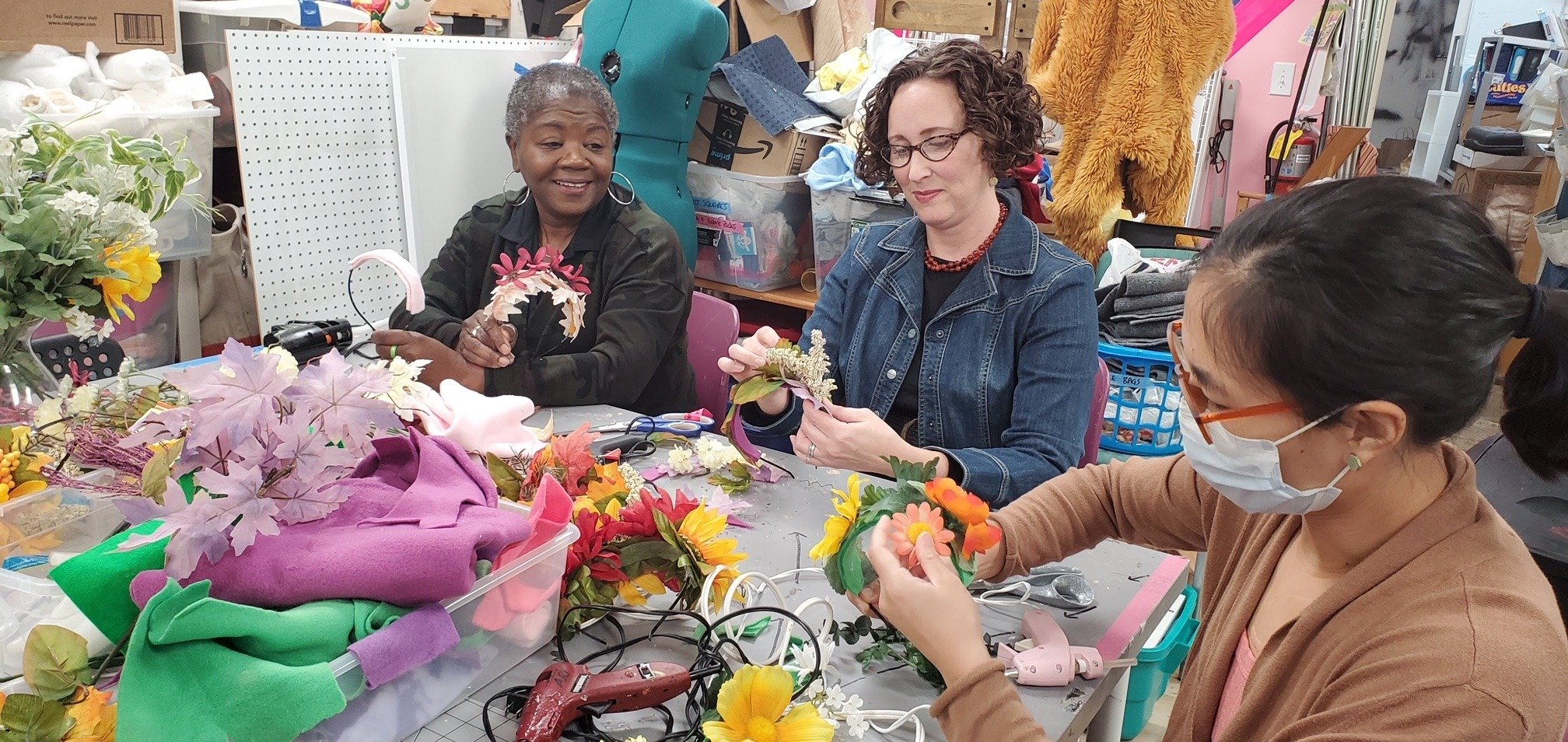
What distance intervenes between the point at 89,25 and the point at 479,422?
197cm

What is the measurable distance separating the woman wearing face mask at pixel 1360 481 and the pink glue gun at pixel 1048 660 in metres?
0.13

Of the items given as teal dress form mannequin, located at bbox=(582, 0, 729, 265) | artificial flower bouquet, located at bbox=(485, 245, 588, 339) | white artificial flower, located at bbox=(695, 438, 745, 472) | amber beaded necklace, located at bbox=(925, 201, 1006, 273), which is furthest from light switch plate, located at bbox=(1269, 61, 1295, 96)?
white artificial flower, located at bbox=(695, 438, 745, 472)

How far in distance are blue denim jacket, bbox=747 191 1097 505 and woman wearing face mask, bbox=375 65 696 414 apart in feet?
1.45

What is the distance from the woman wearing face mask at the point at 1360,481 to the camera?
908mm

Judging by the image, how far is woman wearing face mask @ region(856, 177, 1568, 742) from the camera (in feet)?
2.98

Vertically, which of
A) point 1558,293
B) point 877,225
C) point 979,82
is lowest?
point 877,225

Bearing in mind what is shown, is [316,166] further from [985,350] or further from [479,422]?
[985,350]

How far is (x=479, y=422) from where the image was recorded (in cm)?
164

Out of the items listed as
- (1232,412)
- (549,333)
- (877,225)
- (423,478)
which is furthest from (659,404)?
(1232,412)

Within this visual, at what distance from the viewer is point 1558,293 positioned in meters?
0.97

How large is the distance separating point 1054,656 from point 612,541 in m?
0.56

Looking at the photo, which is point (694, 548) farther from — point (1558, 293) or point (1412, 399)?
point (1558, 293)

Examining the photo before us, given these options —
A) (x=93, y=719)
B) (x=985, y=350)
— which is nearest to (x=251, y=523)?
(x=93, y=719)

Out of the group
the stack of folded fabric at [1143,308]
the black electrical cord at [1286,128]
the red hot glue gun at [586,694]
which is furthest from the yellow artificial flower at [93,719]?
the black electrical cord at [1286,128]
